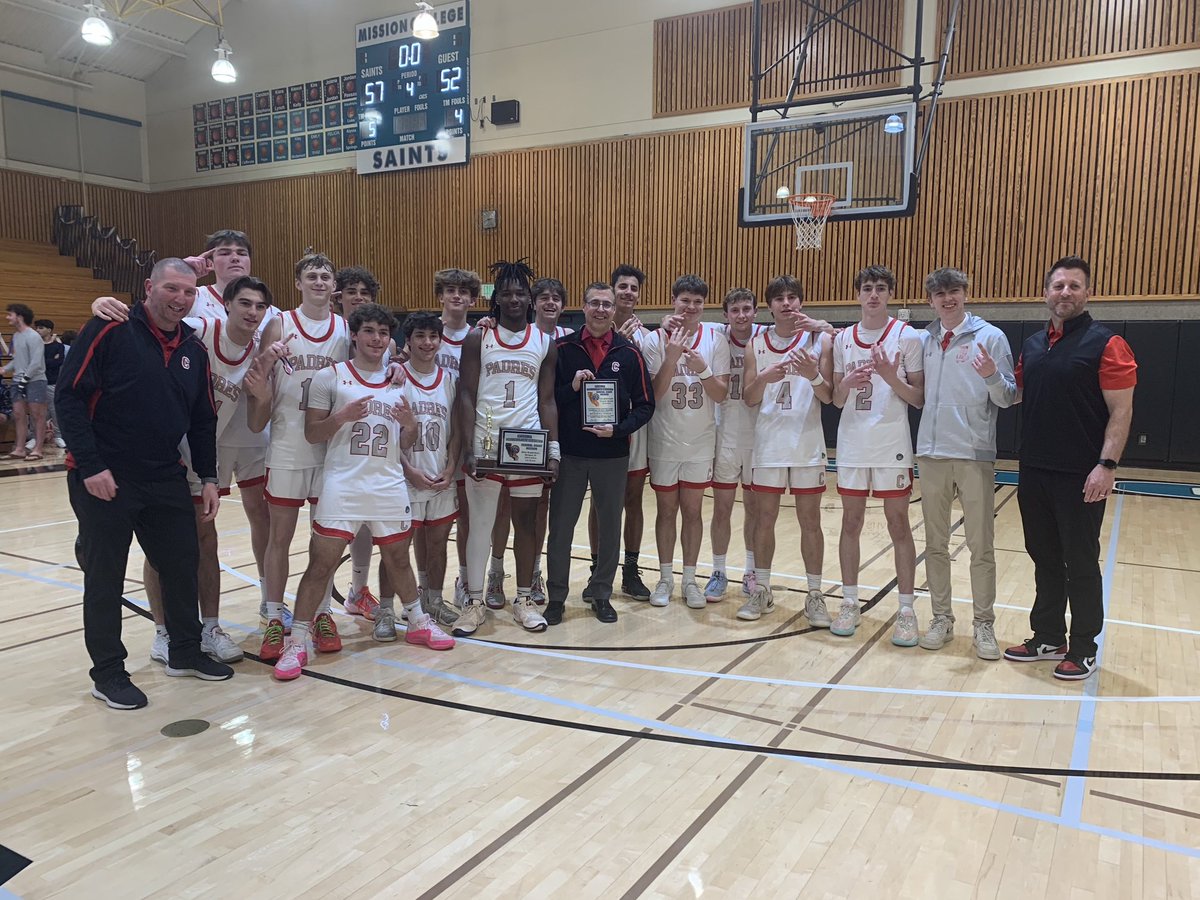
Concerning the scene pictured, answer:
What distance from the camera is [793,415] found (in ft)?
15.3

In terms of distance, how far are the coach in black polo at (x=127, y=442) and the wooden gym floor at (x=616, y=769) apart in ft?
1.47

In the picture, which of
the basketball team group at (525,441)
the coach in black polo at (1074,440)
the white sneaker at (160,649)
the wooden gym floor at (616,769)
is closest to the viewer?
the wooden gym floor at (616,769)

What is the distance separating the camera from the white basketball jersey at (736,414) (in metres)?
4.96

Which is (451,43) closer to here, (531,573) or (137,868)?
(531,573)

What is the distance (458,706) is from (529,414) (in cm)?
160

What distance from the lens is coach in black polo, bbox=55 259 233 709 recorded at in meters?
→ 3.31

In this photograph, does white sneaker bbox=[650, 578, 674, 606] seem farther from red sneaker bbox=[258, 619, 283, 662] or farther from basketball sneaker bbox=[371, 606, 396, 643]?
red sneaker bbox=[258, 619, 283, 662]

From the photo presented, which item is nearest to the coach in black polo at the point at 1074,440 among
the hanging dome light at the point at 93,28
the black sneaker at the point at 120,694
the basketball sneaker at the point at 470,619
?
the basketball sneaker at the point at 470,619

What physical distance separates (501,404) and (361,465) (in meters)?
0.85

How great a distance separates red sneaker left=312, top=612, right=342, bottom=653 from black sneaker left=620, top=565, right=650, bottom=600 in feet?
6.09

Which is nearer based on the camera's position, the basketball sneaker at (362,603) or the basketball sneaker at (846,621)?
the basketball sneaker at (846,621)

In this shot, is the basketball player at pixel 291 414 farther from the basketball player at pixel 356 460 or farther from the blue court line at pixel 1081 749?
the blue court line at pixel 1081 749

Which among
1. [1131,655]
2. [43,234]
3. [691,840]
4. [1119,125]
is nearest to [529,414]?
[691,840]

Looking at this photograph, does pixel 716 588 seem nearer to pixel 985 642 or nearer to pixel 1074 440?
pixel 985 642
